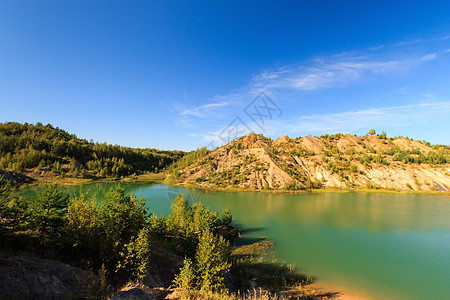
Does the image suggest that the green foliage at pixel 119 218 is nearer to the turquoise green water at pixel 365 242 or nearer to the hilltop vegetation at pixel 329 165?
the turquoise green water at pixel 365 242

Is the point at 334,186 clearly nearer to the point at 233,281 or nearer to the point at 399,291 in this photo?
the point at 399,291

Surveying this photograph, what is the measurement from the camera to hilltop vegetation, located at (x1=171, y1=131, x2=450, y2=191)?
9739 centimetres

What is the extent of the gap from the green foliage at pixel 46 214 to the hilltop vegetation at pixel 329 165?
91.6 meters

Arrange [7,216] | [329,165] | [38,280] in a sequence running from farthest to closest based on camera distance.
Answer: [329,165] → [7,216] → [38,280]

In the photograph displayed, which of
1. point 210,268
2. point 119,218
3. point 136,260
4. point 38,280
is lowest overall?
point 210,268

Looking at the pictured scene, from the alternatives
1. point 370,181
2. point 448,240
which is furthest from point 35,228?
point 370,181

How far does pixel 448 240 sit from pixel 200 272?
162ft

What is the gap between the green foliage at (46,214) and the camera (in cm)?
1367

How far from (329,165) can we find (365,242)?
87524 millimetres

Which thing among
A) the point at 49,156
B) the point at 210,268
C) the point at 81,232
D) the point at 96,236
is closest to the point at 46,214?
the point at 81,232

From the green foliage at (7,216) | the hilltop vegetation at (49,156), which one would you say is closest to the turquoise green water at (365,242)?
the green foliage at (7,216)

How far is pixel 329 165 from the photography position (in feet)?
372

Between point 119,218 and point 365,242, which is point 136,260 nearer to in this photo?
point 119,218

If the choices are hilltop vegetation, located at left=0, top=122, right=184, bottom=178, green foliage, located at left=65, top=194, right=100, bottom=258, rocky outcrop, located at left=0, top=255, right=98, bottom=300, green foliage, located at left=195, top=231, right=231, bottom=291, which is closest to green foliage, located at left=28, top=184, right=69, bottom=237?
green foliage, located at left=65, top=194, right=100, bottom=258
